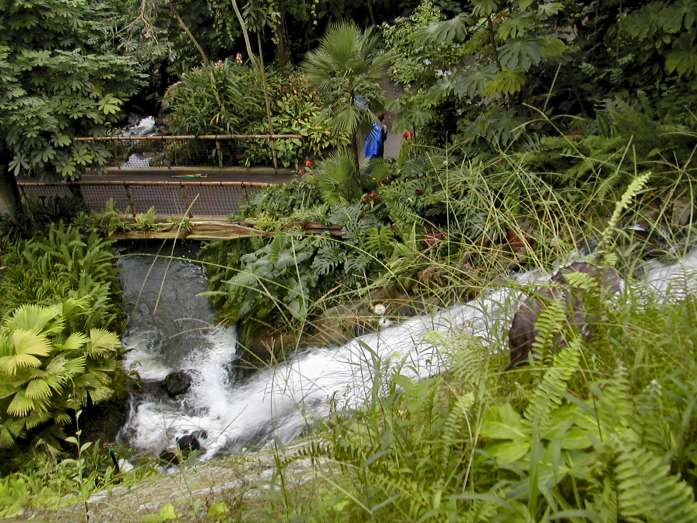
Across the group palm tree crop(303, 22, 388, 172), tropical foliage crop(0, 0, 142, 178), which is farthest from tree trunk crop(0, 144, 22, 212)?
palm tree crop(303, 22, 388, 172)

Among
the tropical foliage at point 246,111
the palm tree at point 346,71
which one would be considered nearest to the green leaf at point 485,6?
the palm tree at point 346,71

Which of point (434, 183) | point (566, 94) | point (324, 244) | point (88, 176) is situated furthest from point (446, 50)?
point (88, 176)

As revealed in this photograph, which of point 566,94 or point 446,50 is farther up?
point 446,50

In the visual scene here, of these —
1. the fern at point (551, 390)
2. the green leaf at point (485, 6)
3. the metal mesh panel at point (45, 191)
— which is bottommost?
the metal mesh panel at point (45, 191)

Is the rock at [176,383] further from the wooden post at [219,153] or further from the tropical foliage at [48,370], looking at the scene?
the wooden post at [219,153]

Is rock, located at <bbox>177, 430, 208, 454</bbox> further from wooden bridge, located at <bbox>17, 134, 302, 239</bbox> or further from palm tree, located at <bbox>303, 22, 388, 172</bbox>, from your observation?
palm tree, located at <bbox>303, 22, 388, 172</bbox>

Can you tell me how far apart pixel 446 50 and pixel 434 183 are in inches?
157

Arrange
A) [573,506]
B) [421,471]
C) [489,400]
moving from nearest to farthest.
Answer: [573,506]
[421,471]
[489,400]

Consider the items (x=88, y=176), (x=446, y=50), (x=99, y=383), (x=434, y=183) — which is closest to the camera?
(x=99, y=383)

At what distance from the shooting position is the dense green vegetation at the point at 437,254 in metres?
1.27

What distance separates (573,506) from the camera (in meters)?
1.18

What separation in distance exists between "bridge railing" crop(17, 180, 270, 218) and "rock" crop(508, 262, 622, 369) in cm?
707

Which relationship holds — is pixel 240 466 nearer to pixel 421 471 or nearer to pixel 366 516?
pixel 366 516

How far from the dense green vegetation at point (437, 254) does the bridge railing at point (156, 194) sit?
1.27ft
